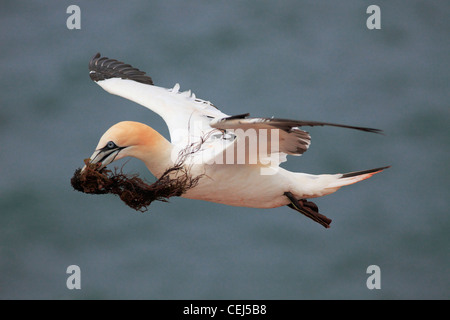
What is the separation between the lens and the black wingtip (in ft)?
21.7

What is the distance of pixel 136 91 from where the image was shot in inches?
248

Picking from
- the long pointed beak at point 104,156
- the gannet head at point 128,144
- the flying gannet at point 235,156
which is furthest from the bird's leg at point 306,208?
the long pointed beak at point 104,156

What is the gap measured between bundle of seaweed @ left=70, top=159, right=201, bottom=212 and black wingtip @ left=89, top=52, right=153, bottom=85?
1706mm

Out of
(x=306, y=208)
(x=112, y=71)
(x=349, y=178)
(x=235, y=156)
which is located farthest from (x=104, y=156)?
(x=112, y=71)

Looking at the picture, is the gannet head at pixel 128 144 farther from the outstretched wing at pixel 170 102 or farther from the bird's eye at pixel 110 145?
the outstretched wing at pixel 170 102

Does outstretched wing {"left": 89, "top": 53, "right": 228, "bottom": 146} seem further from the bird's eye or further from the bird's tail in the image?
the bird's tail

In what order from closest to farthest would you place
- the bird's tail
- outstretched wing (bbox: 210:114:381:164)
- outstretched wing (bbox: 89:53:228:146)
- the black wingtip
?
outstretched wing (bbox: 210:114:381:164) → the bird's tail → outstretched wing (bbox: 89:53:228:146) → the black wingtip

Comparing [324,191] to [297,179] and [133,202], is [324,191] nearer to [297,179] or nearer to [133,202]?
[297,179]

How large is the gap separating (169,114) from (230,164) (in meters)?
0.98

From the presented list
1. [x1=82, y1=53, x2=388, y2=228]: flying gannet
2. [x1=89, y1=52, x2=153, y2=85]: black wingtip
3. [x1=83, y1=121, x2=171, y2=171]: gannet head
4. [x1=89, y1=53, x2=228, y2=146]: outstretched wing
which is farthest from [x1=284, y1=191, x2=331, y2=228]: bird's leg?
[x1=89, y1=52, x2=153, y2=85]: black wingtip

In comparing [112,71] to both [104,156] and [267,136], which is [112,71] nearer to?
[104,156]

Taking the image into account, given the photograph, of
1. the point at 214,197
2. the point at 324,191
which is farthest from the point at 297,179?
the point at 214,197

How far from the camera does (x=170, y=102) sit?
6.21m

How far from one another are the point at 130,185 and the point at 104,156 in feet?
0.82
